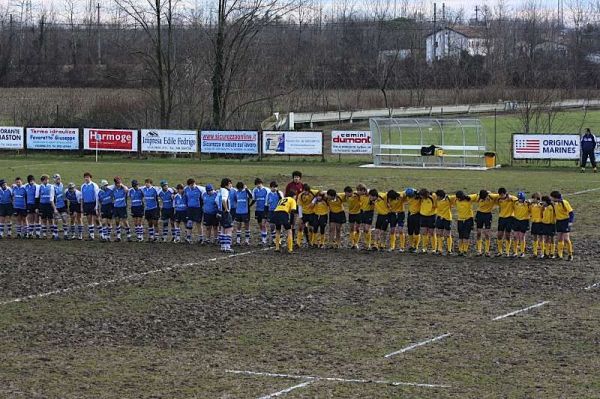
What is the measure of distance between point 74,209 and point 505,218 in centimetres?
1164

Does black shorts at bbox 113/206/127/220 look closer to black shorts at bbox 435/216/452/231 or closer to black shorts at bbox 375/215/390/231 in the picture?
black shorts at bbox 375/215/390/231

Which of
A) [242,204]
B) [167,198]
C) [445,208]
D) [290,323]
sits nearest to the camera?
[290,323]

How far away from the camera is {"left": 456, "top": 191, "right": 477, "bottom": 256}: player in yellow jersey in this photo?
81.3 ft

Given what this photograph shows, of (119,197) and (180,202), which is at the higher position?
(119,197)

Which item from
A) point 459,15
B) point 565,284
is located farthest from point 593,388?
point 459,15

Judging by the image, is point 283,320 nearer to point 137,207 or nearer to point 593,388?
point 593,388

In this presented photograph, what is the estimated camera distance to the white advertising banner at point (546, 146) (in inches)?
1837

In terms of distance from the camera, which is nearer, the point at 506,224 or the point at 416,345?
the point at 416,345

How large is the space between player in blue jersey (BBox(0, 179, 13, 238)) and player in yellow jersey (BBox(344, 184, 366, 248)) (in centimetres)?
948

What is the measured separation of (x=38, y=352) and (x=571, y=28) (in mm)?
125748

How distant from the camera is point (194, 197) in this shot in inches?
1053

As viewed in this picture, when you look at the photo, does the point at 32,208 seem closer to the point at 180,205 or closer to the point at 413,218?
the point at 180,205

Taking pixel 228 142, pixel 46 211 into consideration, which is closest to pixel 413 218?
pixel 46 211

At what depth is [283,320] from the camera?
1812cm
